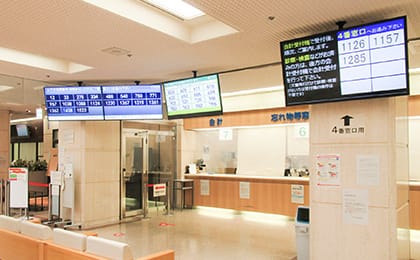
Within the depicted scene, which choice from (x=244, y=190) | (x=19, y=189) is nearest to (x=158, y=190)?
(x=244, y=190)

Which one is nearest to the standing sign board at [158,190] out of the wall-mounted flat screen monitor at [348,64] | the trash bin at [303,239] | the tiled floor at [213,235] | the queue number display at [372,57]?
the tiled floor at [213,235]

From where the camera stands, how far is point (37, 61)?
6543 millimetres

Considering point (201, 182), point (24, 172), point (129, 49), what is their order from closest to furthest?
point (129, 49), point (24, 172), point (201, 182)

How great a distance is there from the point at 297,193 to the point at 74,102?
217 inches

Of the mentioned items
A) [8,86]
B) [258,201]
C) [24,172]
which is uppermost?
Result: [8,86]

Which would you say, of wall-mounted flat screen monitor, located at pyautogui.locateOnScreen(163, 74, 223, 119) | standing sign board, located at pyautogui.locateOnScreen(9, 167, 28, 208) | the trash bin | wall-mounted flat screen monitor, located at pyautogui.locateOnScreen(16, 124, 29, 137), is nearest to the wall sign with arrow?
the trash bin

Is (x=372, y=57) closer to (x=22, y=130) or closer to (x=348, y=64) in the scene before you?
(x=348, y=64)

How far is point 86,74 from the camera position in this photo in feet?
23.9

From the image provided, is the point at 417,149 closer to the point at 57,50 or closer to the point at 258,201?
the point at 258,201

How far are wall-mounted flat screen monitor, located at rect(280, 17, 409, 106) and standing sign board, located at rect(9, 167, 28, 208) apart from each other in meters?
6.10

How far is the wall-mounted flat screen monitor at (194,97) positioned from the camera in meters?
6.02

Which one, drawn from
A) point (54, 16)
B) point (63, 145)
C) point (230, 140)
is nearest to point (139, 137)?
point (63, 145)

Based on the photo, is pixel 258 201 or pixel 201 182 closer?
pixel 258 201

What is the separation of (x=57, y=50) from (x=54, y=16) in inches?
60.0
